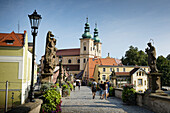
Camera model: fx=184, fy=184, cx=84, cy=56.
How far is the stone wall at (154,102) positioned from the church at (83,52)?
248 feet

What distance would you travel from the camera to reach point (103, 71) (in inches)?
2255

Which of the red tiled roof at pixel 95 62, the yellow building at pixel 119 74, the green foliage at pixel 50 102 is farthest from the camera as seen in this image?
the red tiled roof at pixel 95 62

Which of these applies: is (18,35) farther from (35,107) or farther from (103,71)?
(103,71)

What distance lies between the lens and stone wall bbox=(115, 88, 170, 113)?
7.93 meters

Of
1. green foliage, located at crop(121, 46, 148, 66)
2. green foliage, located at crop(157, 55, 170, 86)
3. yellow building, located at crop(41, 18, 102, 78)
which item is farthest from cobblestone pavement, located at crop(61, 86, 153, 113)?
yellow building, located at crop(41, 18, 102, 78)

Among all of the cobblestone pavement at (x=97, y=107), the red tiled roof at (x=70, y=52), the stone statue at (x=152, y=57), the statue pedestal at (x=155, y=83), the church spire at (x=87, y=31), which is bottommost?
the cobblestone pavement at (x=97, y=107)

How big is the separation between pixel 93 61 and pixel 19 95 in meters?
43.2

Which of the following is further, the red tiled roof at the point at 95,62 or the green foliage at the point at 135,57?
the green foliage at the point at 135,57

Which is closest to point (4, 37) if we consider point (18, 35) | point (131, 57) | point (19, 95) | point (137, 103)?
point (18, 35)

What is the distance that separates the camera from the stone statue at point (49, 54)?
38.8 ft

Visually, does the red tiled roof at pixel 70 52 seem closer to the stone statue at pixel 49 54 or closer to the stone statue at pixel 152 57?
the stone statue at pixel 49 54

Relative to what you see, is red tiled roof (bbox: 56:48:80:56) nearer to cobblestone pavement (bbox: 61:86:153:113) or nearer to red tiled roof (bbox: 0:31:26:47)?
red tiled roof (bbox: 0:31:26:47)

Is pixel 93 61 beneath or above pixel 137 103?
above

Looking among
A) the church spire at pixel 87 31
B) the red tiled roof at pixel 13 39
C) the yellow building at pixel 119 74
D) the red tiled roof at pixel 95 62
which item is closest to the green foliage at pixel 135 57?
the red tiled roof at pixel 95 62
